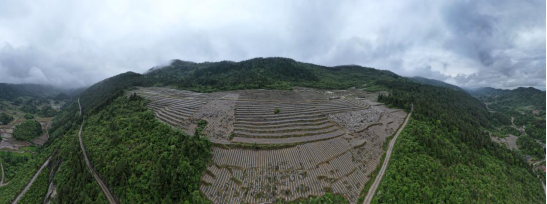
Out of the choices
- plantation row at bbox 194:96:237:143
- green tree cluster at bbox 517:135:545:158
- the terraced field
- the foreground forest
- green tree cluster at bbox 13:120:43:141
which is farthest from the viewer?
green tree cluster at bbox 517:135:545:158

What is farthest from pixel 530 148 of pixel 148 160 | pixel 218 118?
pixel 148 160

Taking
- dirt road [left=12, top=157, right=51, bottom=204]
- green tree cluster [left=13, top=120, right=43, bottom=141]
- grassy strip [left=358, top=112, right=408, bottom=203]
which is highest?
grassy strip [left=358, top=112, right=408, bottom=203]

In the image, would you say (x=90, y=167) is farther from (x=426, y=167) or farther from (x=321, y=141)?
(x=426, y=167)

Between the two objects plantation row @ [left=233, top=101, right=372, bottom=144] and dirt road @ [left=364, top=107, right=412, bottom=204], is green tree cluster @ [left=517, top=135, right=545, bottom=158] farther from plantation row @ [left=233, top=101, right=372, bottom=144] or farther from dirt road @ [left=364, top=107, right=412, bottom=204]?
plantation row @ [left=233, top=101, right=372, bottom=144]

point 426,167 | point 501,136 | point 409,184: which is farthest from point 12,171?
point 501,136

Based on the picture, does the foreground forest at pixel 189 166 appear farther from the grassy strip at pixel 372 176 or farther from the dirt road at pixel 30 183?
the grassy strip at pixel 372 176

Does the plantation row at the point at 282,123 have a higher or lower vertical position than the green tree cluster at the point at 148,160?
higher

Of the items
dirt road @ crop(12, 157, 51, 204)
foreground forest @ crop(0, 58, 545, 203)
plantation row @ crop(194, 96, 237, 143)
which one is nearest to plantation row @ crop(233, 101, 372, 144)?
plantation row @ crop(194, 96, 237, 143)

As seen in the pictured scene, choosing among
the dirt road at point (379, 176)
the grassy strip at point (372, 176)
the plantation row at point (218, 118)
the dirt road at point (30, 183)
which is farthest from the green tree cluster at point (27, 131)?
the dirt road at point (379, 176)
